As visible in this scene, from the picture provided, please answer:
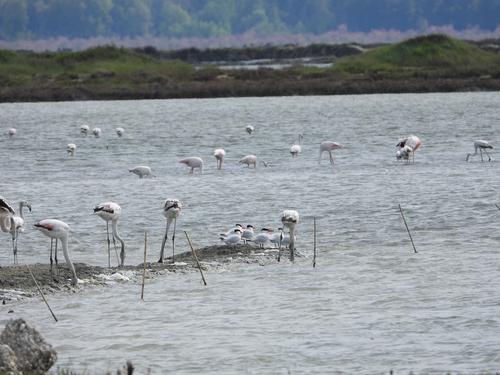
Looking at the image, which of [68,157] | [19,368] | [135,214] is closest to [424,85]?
[68,157]

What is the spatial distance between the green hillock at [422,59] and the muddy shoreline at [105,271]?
54585 millimetres

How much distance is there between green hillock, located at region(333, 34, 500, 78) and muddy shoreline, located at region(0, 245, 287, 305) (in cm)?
5459

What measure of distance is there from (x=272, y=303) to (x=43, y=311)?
2593 mm

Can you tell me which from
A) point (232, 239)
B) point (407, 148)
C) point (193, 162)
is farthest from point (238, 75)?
point (232, 239)

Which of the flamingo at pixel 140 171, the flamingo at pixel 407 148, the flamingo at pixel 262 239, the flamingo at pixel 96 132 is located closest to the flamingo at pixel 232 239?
the flamingo at pixel 262 239

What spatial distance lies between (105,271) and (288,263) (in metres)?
2.46

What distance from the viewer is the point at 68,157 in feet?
115

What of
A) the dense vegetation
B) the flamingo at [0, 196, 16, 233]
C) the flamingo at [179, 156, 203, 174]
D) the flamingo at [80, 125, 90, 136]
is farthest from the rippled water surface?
the dense vegetation

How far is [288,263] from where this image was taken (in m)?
16.4

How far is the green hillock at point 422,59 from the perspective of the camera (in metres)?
72.8

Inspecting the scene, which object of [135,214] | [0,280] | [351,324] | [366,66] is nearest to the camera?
[351,324]

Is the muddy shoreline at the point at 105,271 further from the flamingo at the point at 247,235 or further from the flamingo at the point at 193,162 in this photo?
the flamingo at the point at 193,162

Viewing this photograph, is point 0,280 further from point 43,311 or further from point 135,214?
Result: point 135,214

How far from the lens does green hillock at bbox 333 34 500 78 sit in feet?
239
